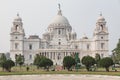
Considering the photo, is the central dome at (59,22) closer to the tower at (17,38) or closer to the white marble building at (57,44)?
the white marble building at (57,44)

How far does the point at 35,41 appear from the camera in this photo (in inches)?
5231

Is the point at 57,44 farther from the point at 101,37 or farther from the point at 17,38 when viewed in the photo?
the point at 101,37

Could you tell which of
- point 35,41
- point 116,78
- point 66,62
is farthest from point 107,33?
point 116,78

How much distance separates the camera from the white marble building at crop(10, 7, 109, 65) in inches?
5025

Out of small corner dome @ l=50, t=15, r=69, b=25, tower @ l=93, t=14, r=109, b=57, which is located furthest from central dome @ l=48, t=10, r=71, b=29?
tower @ l=93, t=14, r=109, b=57

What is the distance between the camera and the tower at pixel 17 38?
128 m

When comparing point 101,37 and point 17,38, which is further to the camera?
point 17,38

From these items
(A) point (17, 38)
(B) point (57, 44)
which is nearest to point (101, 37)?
(B) point (57, 44)

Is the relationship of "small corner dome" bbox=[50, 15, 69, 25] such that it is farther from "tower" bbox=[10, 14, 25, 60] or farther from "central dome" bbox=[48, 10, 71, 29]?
"tower" bbox=[10, 14, 25, 60]

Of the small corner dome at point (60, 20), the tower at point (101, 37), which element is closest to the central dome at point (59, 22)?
the small corner dome at point (60, 20)

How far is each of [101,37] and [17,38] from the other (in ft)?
99.9

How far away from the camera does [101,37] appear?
419 ft

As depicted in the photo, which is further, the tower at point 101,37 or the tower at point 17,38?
the tower at point 17,38

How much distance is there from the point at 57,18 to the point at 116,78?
104 meters
